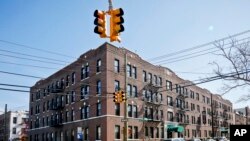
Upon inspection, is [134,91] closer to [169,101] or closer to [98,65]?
[98,65]

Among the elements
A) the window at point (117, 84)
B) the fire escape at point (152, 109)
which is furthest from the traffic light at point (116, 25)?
the fire escape at point (152, 109)

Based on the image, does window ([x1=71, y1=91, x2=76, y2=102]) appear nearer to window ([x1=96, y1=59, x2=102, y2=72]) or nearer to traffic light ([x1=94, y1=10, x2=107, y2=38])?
window ([x1=96, y1=59, x2=102, y2=72])

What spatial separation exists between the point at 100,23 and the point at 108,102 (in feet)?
94.5

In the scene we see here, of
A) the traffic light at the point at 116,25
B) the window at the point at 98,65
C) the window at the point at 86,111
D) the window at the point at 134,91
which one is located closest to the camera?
the traffic light at the point at 116,25

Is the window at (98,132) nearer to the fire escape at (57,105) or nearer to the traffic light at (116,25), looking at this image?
the fire escape at (57,105)

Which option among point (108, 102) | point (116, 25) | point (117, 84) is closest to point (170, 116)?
point (117, 84)

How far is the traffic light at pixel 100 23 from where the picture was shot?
1112 centimetres

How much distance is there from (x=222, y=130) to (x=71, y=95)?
149 feet

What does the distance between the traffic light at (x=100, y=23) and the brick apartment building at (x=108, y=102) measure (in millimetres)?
20255

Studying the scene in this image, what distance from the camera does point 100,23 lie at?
1123 centimetres

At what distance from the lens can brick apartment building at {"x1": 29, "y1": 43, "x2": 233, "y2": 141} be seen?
40481mm

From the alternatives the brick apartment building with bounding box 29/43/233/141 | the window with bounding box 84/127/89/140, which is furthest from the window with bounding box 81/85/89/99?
the window with bounding box 84/127/89/140

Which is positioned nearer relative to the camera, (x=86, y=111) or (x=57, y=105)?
(x=86, y=111)

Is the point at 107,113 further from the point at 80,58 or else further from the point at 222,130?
the point at 222,130
